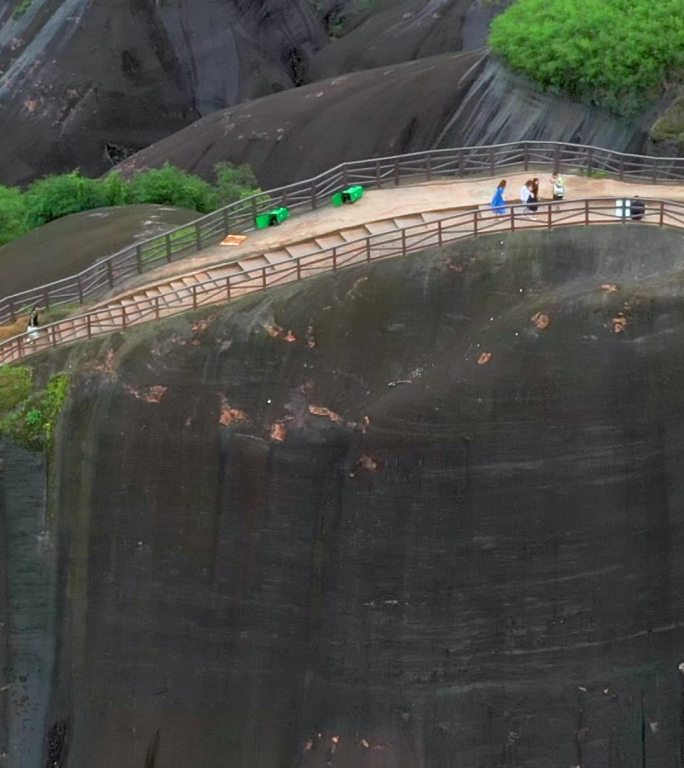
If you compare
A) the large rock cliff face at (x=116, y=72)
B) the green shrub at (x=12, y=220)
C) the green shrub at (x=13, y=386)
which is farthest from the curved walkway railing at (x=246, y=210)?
the large rock cliff face at (x=116, y=72)

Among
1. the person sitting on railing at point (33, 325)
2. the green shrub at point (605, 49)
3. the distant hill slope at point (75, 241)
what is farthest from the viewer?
the green shrub at point (605, 49)

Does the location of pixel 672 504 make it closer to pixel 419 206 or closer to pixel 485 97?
pixel 419 206

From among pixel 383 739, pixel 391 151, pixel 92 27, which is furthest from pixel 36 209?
pixel 92 27

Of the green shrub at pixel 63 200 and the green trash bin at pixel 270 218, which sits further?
the green shrub at pixel 63 200

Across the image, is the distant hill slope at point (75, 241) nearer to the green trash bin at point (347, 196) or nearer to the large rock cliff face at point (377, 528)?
the green trash bin at point (347, 196)

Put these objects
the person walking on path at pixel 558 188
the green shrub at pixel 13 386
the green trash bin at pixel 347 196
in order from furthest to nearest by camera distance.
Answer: the green trash bin at pixel 347 196 < the person walking on path at pixel 558 188 < the green shrub at pixel 13 386

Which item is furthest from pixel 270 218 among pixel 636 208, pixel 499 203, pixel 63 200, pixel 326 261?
pixel 63 200
